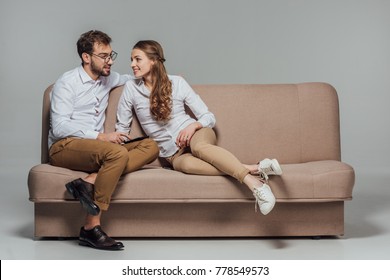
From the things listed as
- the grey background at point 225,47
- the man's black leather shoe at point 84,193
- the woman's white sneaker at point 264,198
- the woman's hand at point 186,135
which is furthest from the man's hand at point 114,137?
the grey background at point 225,47

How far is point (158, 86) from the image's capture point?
5961mm

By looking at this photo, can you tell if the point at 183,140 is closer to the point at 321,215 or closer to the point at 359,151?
the point at 321,215

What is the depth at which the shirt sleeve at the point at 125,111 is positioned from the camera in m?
6.05

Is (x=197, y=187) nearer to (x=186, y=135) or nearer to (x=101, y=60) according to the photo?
(x=186, y=135)

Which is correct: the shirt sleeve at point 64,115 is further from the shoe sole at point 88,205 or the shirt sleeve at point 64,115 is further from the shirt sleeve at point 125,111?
the shoe sole at point 88,205

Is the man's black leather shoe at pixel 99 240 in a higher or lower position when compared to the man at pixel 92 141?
lower

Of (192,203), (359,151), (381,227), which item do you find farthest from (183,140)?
(359,151)

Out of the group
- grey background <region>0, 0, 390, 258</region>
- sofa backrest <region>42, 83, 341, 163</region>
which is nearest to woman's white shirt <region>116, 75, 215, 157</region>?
sofa backrest <region>42, 83, 341, 163</region>

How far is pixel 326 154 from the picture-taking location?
243 inches

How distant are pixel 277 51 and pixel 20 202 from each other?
2.75 m

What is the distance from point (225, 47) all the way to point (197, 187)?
317cm

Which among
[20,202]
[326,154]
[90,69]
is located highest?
[90,69]

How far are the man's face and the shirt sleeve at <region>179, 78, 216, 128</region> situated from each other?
0.47 metres
